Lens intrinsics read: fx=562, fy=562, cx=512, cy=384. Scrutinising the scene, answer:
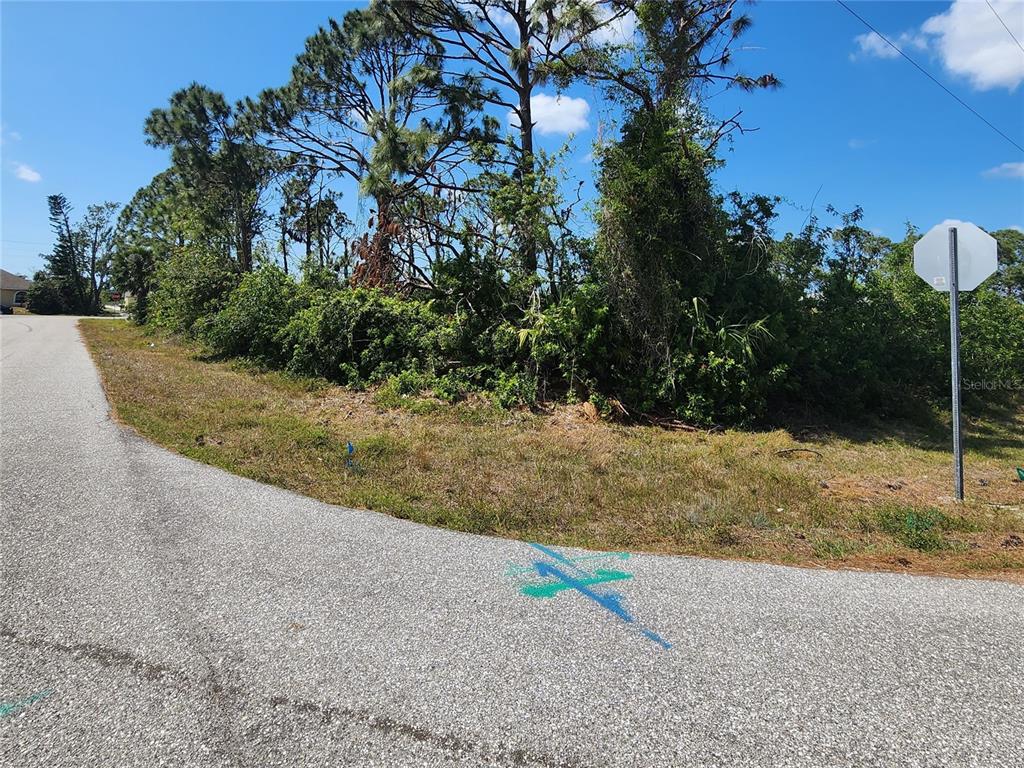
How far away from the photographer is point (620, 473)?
6.61m

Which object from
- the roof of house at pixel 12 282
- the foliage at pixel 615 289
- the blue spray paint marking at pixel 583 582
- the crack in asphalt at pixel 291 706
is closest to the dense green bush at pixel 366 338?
the foliage at pixel 615 289

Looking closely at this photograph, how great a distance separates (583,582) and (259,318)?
47.8 ft

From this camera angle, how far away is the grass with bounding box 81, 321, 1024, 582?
4.67 m

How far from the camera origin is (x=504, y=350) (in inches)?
448

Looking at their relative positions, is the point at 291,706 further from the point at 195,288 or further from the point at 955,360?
the point at 195,288

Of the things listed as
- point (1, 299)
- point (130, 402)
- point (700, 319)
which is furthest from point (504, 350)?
Answer: point (1, 299)

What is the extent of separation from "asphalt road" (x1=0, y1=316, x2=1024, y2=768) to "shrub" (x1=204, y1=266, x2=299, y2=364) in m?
11.7

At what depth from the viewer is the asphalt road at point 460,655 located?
219cm

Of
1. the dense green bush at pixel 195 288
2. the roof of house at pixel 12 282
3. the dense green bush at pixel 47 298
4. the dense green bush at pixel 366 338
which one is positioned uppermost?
the roof of house at pixel 12 282

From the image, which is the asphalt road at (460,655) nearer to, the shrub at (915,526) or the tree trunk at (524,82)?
the shrub at (915,526)

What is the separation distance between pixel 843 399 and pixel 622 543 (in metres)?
8.67

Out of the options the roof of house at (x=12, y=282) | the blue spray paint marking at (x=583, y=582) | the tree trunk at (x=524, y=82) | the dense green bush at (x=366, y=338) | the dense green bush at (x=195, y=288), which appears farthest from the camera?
the roof of house at (x=12, y=282)

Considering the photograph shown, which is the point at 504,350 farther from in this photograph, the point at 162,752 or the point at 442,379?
the point at 162,752

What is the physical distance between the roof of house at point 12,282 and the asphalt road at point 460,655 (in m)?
92.6
